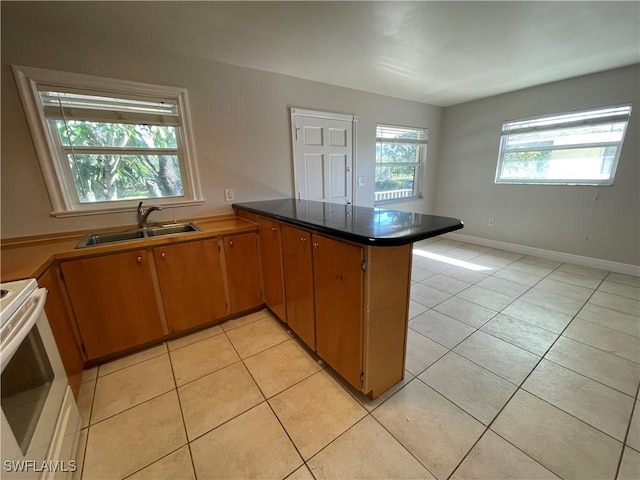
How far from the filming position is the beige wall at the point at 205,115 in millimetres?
1782

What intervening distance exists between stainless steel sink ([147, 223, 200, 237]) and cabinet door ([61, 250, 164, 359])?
0.48 m

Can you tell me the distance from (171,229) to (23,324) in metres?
1.47

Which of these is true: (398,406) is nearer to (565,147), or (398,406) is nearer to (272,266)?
(272,266)

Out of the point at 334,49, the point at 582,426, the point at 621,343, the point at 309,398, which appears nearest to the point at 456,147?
the point at 334,49

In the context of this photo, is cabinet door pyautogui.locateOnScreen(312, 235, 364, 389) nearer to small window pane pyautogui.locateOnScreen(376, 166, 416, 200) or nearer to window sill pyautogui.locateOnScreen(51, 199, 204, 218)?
window sill pyautogui.locateOnScreen(51, 199, 204, 218)

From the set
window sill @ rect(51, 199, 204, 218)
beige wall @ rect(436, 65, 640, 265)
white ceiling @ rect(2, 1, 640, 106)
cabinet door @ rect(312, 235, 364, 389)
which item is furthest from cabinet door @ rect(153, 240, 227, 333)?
beige wall @ rect(436, 65, 640, 265)

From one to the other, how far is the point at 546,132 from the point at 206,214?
4520 millimetres

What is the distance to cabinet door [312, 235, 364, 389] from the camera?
131 cm

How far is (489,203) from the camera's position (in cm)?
421

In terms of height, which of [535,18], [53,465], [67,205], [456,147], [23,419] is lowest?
[53,465]

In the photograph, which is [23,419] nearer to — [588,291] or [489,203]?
[588,291]

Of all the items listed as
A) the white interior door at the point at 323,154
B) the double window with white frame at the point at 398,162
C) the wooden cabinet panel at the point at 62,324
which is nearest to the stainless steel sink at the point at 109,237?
the wooden cabinet panel at the point at 62,324

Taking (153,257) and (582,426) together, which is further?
(153,257)

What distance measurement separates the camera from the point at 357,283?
129 centimetres
